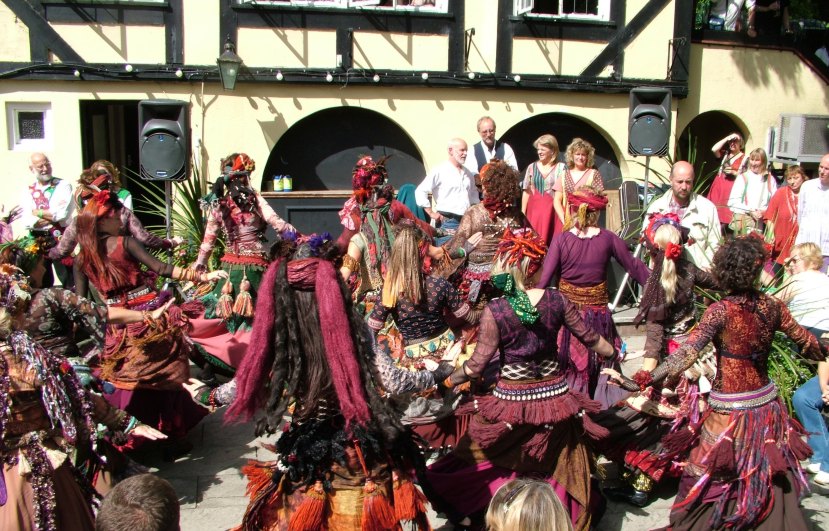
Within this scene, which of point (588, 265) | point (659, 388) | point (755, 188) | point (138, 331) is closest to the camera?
point (659, 388)

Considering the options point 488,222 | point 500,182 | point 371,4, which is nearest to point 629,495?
point 488,222

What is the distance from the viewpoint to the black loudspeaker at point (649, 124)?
36.0ft

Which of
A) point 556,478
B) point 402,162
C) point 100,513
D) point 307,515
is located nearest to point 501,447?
point 556,478

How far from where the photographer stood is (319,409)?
4.21 m

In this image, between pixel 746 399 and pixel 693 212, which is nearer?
pixel 746 399

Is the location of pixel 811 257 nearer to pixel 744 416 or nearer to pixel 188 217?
pixel 744 416

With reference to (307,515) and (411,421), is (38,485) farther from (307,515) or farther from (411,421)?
(411,421)

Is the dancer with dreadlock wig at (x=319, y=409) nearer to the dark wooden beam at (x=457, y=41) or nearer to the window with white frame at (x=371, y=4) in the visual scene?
the window with white frame at (x=371, y=4)

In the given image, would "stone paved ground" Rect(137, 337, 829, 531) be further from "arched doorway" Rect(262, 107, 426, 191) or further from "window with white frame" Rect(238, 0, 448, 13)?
"window with white frame" Rect(238, 0, 448, 13)

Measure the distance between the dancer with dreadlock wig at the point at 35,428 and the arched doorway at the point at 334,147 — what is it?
26.9 ft

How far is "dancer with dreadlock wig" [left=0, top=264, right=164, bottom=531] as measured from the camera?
13.0 ft

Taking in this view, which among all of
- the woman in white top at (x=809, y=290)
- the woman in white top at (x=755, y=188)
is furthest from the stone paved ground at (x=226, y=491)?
the woman in white top at (x=755, y=188)

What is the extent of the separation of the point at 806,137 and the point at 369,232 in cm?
896

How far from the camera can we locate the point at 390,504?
418 cm
